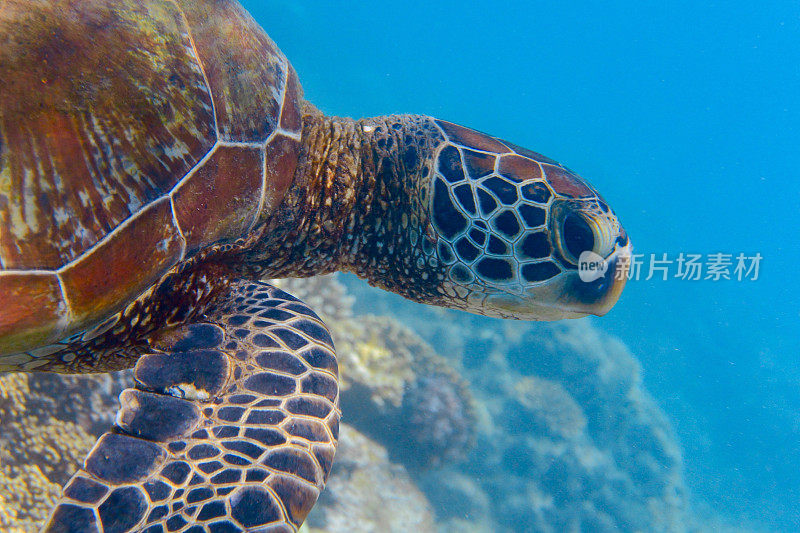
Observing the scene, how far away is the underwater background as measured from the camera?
178 inches

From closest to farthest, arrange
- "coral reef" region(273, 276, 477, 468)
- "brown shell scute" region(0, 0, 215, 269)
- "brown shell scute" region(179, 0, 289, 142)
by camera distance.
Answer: "brown shell scute" region(0, 0, 215, 269) < "brown shell scute" region(179, 0, 289, 142) < "coral reef" region(273, 276, 477, 468)

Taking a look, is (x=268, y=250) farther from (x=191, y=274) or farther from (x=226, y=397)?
(x=226, y=397)

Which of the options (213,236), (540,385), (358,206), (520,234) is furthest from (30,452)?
(540,385)

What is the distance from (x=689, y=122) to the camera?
2080 inches

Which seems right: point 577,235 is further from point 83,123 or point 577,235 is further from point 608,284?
point 83,123

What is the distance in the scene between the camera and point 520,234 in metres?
1.87

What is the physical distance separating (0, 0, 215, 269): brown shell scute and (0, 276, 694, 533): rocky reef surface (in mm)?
1609

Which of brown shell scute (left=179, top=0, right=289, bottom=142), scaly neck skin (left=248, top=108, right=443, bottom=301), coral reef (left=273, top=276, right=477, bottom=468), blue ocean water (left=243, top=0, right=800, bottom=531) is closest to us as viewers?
brown shell scute (left=179, top=0, right=289, bottom=142)

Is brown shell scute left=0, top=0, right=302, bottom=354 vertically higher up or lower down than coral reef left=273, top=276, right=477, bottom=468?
higher up

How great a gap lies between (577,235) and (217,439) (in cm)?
161

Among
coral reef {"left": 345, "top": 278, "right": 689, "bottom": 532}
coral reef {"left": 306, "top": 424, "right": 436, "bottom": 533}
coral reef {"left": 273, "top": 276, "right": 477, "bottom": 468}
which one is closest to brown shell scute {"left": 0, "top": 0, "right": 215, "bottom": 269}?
coral reef {"left": 273, "top": 276, "right": 477, "bottom": 468}

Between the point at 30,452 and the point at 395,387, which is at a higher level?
the point at 395,387

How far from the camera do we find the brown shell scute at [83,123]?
1.15m

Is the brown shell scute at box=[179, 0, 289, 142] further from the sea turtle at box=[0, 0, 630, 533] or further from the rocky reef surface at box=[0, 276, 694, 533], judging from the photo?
the rocky reef surface at box=[0, 276, 694, 533]
